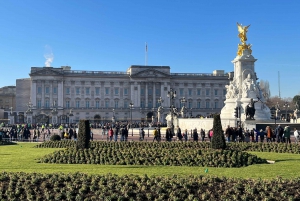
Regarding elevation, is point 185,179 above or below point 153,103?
below

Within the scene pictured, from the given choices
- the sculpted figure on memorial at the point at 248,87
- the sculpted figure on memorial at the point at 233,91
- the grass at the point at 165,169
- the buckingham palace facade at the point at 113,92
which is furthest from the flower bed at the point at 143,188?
the buckingham palace facade at the point at 113,92

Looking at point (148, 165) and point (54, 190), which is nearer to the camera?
point (54, 190)

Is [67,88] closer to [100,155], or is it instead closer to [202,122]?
[202,122]

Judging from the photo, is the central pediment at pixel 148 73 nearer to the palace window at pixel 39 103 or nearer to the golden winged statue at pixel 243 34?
the palace window at pixel 39 103

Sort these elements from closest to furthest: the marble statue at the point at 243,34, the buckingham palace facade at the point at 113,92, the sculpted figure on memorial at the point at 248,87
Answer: the sculpted figure on memorial at the point at 248,87
the marble statue at the point at 243,34
the buckingham palace facade at the point at 113,92

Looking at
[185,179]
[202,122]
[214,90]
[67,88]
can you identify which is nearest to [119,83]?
[67,88]

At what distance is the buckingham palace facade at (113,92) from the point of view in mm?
93312

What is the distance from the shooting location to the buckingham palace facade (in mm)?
93312

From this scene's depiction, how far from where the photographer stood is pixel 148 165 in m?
15.9

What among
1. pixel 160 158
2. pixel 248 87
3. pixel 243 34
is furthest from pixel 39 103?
pixel 160 158

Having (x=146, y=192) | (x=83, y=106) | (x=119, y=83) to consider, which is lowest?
(x=146, y=192)

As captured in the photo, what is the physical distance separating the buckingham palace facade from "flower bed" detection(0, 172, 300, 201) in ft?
269

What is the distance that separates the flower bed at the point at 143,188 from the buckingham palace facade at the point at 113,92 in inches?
3229

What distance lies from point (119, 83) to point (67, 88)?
13.7m
